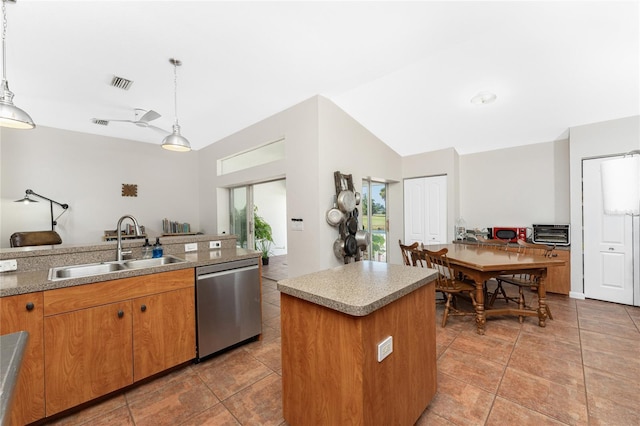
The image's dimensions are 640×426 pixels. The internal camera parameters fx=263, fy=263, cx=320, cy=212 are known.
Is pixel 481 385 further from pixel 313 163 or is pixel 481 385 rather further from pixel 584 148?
pixel 584 148

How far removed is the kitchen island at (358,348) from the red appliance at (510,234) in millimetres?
3636

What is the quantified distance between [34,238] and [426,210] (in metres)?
6.48

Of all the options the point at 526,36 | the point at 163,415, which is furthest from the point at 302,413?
the point at 526,36

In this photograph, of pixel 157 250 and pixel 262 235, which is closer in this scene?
pixel 157 250

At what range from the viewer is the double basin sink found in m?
2.01

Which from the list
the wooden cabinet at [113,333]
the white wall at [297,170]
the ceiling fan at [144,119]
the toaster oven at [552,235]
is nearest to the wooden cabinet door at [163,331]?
the wooden cabinet at [113,333]

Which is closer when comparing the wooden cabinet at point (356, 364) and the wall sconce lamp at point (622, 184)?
the wooden cabinet at point (356, 364)

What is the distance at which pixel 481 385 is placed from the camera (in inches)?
76.6

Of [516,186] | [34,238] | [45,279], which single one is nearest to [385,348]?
[45,279]

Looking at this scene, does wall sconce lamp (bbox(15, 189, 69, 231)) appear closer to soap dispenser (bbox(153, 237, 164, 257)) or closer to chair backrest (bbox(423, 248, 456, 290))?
soap dispenser (bbox(153, 237, 164, 257))

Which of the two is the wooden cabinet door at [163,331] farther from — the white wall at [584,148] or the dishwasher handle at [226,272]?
the white wall at [584,148]

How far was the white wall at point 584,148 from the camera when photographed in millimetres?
3387

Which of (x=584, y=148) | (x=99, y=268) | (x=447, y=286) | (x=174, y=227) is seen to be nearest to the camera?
(x=99, y=268)

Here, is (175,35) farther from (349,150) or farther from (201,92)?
(349,150)
